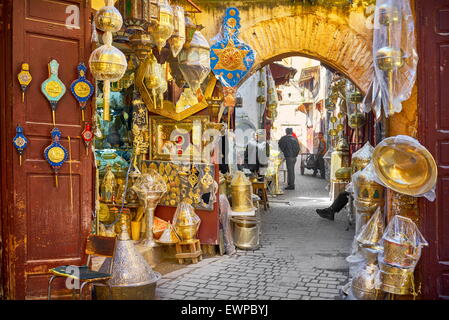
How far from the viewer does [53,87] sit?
176 inches

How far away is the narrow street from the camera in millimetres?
5418

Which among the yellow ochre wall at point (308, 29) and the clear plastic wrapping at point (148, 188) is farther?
the yellow ochre wall at point (308, 29)

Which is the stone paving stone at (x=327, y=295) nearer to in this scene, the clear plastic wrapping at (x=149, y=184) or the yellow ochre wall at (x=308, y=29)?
the clear plastic wrapping at (x=149, y=184)

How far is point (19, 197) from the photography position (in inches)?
172

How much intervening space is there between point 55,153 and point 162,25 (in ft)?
5.23

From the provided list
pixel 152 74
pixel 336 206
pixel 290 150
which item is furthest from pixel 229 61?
pixel 290 150

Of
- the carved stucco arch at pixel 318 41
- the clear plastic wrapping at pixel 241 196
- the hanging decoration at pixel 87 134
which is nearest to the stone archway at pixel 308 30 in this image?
the carved stucco arch at pixel 318 41

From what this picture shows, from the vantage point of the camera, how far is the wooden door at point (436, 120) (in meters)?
4.50

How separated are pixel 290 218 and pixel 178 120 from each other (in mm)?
4722

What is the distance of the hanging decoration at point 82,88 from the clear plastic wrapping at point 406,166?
2891 millimetres

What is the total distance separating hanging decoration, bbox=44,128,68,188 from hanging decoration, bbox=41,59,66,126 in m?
0.12

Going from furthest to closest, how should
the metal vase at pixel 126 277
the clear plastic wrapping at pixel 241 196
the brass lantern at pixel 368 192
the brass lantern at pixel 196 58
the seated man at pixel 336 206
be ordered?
the seated man at pixel 336 206
the clear plastic wrapping at pixel 241 196
the brass lantern at pixel 196 58
the brass lantern at pixel 368 192
the metal vase at pixel 126 277

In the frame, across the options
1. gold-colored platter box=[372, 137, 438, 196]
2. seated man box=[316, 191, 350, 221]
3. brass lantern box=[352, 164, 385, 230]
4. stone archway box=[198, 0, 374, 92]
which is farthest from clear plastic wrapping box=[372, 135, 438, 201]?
seated man box=[316, 191, 350, 221]
